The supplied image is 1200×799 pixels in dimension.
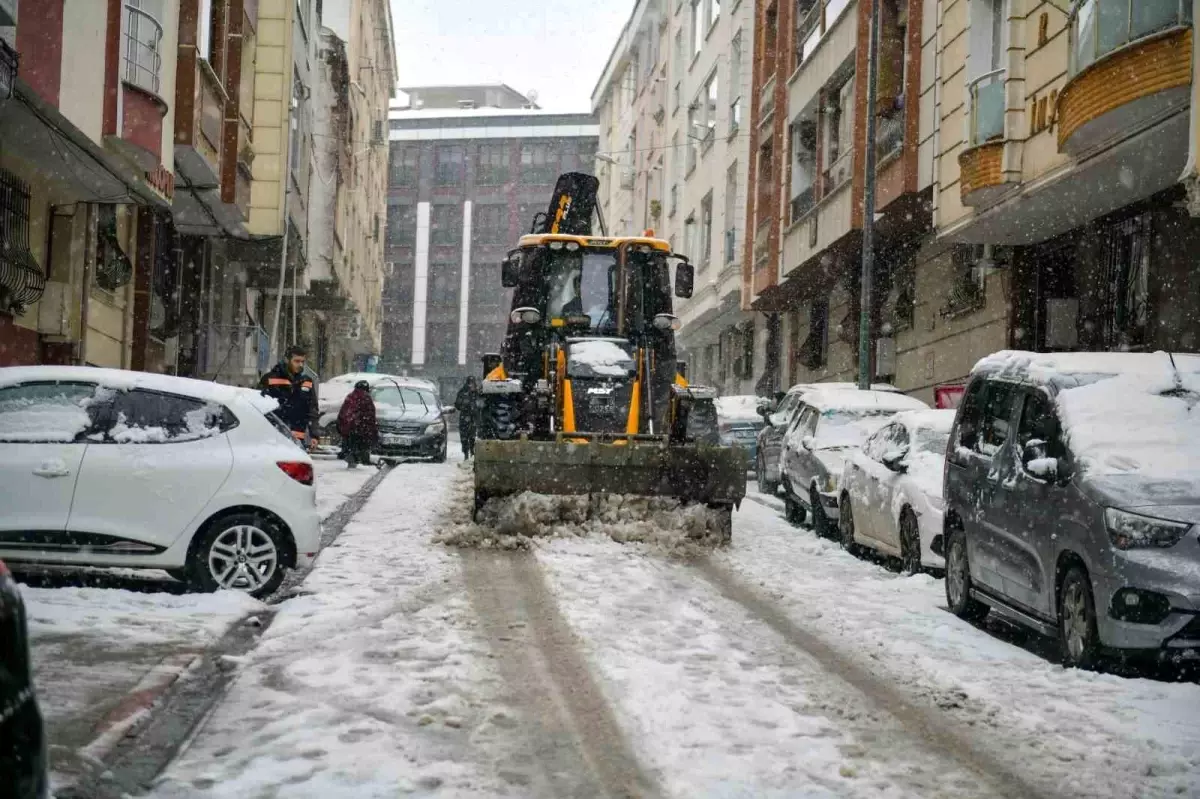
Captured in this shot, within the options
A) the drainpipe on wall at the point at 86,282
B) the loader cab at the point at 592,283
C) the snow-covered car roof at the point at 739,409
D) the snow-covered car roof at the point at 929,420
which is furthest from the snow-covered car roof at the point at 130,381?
the snow-covered car roof at the point at 739,409

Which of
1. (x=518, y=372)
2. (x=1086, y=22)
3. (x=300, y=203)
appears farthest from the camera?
(x=300, y=203)

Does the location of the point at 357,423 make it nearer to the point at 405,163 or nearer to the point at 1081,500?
the point at 1081,500

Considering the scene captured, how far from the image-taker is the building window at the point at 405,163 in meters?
88.7

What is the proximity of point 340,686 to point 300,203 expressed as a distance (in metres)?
27.1

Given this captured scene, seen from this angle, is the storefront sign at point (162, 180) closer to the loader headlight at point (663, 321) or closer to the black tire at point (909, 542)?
the loader headlight at point (663, 321)

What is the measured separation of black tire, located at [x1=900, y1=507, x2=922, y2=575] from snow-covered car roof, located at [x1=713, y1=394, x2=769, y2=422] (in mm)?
13851

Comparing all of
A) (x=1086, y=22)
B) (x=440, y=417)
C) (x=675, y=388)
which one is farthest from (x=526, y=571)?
(x=440, y=417)

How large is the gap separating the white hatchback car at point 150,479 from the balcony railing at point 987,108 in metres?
11.6

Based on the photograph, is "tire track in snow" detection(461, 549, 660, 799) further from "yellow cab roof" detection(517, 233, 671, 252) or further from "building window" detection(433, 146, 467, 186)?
"building window" detection(433, 146, 467, 186)

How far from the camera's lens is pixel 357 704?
6.77m

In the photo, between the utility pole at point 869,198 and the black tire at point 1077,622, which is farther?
the utility pole at point 869,198

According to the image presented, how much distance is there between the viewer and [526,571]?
1194 cm

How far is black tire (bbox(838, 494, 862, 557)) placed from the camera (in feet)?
48.6

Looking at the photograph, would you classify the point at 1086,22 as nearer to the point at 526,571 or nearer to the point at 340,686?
the point at 526,571
